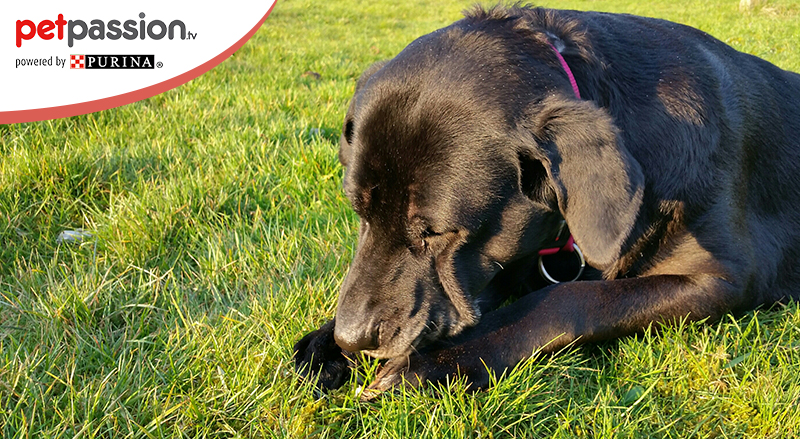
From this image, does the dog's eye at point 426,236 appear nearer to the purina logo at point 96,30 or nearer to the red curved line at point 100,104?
the red curved line at point 100,104

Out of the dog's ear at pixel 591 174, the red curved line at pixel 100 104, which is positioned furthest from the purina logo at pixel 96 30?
the dog's ear at pixel 591 174

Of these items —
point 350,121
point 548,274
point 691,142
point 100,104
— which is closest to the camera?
point 691,142

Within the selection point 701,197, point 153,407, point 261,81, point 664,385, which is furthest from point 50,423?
point 261,81

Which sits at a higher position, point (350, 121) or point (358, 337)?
point (350, 121)

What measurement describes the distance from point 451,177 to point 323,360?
826 millimetres

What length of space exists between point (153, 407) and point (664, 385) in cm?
176

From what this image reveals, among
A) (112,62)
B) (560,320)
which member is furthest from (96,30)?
(560,320)

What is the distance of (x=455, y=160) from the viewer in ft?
7.28

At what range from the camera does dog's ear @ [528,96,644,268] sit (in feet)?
6.50

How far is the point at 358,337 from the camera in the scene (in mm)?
2250

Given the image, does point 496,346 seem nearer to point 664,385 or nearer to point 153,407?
point 664,385

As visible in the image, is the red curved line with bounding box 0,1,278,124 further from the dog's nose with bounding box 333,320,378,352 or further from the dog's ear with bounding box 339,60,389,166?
the dog's nose with bounding box 333,320,378,352

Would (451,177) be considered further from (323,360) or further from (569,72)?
(323,360)

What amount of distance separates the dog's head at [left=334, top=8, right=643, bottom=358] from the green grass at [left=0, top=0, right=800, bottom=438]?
0.32 meters
